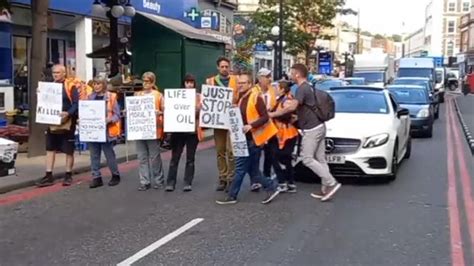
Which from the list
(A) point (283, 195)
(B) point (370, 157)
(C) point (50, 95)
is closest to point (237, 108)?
(A) point (283, 195)

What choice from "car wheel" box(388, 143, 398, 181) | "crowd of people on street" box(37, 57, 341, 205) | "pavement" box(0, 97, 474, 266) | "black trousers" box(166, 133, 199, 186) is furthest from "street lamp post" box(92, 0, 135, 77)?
"car wheel" box(388, 143, 398, 181)

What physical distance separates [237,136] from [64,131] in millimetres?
3106

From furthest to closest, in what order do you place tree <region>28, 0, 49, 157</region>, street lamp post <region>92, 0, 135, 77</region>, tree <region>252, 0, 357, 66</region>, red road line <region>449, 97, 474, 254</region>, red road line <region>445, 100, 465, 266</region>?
tree <region>252, 0, 357, 66</region> < street lamp post <region>92, 0, 135, 77</region> < tree <region>28, 0, 49, 157</region> < red road line <region>449, 97, 474, 254</region> < red road line <region>445, 100, 465, 266</region>

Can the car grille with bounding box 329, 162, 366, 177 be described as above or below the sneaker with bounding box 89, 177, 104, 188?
above

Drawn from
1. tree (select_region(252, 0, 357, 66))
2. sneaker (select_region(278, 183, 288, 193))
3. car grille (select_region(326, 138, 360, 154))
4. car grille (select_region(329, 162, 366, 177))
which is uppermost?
tree (select_region(252, 0, 357, 66))

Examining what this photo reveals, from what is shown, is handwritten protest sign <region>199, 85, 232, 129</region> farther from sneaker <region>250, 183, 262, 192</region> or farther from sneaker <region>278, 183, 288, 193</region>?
sneaker <region>278, 183, 288, 193</region>

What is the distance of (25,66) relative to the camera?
19.8 m

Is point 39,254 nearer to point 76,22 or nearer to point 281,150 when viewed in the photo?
point 281,150

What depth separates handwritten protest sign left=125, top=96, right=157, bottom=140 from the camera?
10.4m

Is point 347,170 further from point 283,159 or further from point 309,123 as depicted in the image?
point 309,123

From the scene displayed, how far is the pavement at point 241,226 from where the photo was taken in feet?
21.4

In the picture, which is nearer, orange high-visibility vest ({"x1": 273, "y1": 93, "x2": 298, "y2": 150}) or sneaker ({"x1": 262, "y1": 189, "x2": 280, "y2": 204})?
sneaker ({"x1": 262, "y1": 189, "x2": 280, "y2": 204})

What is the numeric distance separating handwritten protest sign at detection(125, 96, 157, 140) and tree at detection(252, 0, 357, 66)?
33.7 metres

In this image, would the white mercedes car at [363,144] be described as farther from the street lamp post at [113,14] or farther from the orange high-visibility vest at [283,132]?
the street lamp post at [113,14]
